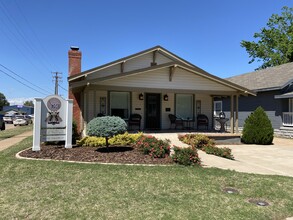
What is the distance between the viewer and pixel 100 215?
4277 millimetres

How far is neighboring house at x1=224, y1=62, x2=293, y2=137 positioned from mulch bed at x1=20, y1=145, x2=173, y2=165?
12.7 metres

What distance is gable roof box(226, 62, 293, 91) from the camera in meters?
18.7

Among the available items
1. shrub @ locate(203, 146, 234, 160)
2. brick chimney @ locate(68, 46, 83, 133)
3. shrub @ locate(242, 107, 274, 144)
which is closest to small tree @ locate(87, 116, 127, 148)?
shrub @ locate(203, 146, 234, 160)

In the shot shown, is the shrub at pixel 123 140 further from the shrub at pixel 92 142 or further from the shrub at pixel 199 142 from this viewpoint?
the shrub at pixel 199 142

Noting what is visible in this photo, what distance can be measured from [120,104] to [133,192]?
10377 millimetres

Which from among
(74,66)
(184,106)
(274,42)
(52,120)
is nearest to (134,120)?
(184,106)

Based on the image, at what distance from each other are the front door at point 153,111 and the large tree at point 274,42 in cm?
2822

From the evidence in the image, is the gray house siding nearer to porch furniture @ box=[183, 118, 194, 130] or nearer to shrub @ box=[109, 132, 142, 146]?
porch furniture @ box=[183, 118, 194, 130]

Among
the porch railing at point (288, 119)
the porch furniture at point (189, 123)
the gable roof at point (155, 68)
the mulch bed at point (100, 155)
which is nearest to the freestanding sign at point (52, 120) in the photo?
the mulch bed at point (100, 155)

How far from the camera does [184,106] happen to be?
16891 millimetres

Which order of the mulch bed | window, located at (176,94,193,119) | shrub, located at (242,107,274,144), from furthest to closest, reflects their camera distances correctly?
window, located at (176,94,193,119)
shrub, located at (242,107,274,144)
the mulch bed

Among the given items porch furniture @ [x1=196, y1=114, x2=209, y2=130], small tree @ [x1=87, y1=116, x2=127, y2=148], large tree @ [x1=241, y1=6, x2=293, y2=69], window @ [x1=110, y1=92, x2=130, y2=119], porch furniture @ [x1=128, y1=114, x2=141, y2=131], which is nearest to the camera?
small tree @ [x1=87, y1=116, x2=127, y2=148]

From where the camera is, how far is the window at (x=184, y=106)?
16.7 m

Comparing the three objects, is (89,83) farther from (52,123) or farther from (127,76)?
(52,123)
